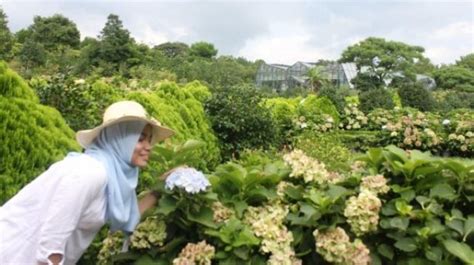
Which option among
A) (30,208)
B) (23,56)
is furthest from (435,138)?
(23,56)

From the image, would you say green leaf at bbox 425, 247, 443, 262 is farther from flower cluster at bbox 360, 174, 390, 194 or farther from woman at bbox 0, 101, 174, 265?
woman at bbox 0, 101, 174, 265

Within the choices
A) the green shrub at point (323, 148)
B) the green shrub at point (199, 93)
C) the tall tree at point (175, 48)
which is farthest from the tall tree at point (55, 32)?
the green shrub at point (199, 93)

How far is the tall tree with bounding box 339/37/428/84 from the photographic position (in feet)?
151

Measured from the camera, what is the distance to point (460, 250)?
1958 millimetres

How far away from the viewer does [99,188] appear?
1852 millimetres

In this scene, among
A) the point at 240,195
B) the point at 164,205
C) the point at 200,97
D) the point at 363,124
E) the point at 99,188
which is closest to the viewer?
the point at 99,188

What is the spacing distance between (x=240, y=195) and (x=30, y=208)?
2.32 ft

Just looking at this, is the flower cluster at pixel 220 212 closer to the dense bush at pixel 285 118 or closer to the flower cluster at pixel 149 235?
the flower cluster at pixel 149 235

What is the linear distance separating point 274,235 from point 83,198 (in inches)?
24.5

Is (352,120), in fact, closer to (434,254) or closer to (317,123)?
(317,123)

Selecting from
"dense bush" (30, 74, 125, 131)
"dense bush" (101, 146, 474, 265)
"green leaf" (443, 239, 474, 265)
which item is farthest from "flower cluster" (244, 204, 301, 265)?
"dense bush" (30, 74, 125, 131)

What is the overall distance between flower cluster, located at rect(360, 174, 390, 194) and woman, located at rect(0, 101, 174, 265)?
73cm

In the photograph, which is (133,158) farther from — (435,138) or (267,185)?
(435,138)

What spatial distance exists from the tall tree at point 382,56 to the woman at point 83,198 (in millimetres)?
44793
